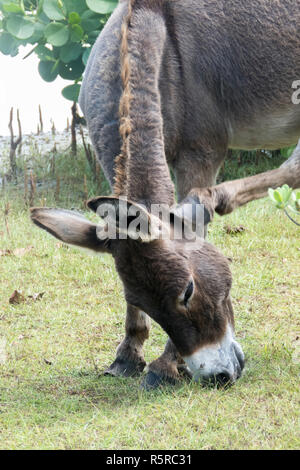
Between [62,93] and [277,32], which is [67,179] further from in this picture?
[277,32]

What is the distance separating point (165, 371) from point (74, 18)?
523 cm

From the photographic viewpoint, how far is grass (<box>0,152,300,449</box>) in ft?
11.3

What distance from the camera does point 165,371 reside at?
13.4ft

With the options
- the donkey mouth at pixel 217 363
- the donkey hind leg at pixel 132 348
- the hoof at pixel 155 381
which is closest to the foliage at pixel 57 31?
the donkey hind leg at pixel 132 348

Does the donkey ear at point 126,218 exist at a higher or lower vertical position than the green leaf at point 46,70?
higher

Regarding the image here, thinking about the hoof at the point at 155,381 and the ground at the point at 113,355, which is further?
the hoof at the point at 155,381

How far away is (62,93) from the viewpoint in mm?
8750

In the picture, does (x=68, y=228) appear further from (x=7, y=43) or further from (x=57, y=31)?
(x=7, y=43)

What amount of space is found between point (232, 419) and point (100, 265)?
307 cm

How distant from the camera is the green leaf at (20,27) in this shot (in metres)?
8.17

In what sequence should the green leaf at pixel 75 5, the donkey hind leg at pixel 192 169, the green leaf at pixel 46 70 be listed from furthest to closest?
the green leaf at pixel 46 70 → the green leaf at pixel 75 5 → the donkey hind leg at pixel 192 169

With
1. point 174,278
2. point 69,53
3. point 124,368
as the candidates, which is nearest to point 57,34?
point 69,53

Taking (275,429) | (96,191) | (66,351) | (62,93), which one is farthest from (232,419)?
(62,93)

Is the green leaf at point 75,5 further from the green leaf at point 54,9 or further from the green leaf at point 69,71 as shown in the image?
the green leaf at point 69,71
